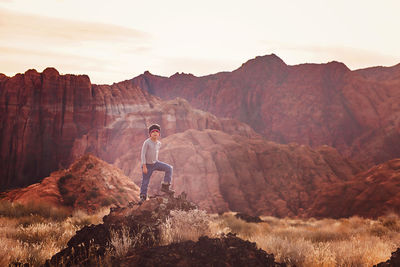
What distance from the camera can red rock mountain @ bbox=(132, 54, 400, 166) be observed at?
8062cm

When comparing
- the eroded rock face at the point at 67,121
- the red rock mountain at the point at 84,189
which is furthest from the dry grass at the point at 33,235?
the eroded rock face at the point at 67,121

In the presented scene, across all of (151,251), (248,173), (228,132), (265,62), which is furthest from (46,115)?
(265,62)

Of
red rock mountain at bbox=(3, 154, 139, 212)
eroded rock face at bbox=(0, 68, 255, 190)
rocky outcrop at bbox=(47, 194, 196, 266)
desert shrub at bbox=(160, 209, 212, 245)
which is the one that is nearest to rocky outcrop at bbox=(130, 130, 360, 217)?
red rock mountain at bbox=(3, 154, 139, 212)

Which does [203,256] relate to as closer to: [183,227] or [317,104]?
[183,227]

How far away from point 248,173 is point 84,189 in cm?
2842

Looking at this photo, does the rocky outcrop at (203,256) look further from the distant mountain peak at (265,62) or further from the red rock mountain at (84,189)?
the distant mountain peak at (265,62)

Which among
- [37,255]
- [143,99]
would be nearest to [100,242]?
[37,255]

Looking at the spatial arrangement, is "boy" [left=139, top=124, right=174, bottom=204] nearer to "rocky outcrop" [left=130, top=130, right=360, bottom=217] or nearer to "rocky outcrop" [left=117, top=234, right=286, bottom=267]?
"rocky outcrop" [left=117, top=234, right=286, bottom=267]

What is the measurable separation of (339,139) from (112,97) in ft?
229

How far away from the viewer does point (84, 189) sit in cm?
1623

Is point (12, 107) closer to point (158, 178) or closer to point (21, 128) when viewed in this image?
point (21, 128)

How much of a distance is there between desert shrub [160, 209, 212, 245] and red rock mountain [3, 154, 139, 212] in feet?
30.1

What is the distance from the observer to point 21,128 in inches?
3177

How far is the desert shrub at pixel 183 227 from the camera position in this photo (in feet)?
21.6
